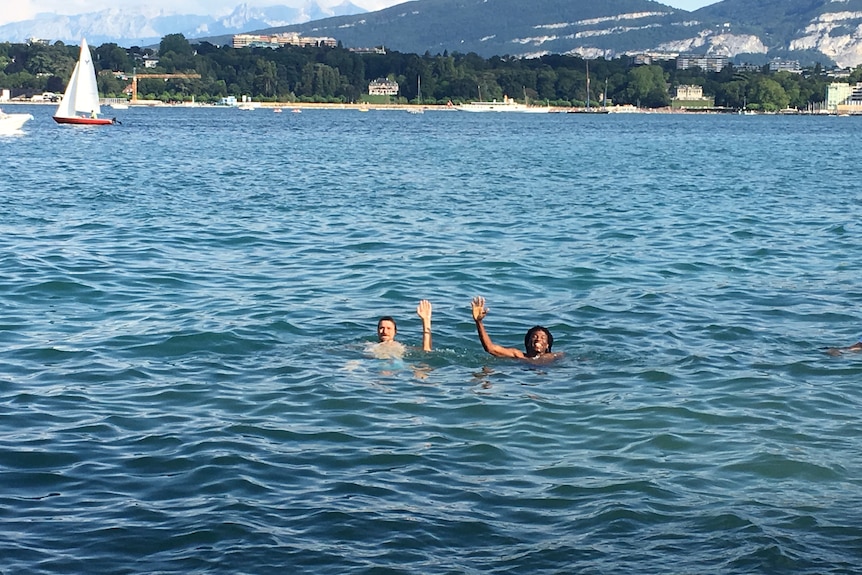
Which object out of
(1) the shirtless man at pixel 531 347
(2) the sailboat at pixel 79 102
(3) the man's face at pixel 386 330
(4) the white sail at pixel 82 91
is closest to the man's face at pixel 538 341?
(1) the shirtless man at pixel 531 347

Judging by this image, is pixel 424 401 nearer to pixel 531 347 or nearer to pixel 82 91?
pixel 531 347

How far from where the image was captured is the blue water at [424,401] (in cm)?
823

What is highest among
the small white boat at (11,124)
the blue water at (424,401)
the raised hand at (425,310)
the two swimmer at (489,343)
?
the small white boat at (11,124)

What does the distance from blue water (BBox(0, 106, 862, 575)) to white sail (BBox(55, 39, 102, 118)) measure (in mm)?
60846

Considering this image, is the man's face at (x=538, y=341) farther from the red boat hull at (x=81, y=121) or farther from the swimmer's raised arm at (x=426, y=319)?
the red boat hull at (x=81, y=121)

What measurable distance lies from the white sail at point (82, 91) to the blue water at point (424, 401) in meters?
60.8

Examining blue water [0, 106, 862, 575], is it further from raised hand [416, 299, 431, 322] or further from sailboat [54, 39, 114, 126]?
sailboat [54, 39, 114, 126]

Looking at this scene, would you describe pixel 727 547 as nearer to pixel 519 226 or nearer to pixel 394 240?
pixel 394 240

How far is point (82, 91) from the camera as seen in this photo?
293ft

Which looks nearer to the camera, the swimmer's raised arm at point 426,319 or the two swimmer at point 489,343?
the two swimmer at point 489,343

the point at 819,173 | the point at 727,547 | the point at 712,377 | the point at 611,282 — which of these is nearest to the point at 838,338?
the point at 712,377

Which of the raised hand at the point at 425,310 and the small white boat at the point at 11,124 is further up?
the small white boat at the point at 11,124

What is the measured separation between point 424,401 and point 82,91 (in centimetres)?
8328

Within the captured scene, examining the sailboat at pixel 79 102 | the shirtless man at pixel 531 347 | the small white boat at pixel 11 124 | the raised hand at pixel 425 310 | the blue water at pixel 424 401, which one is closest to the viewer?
the blue water at pixel 424 401
